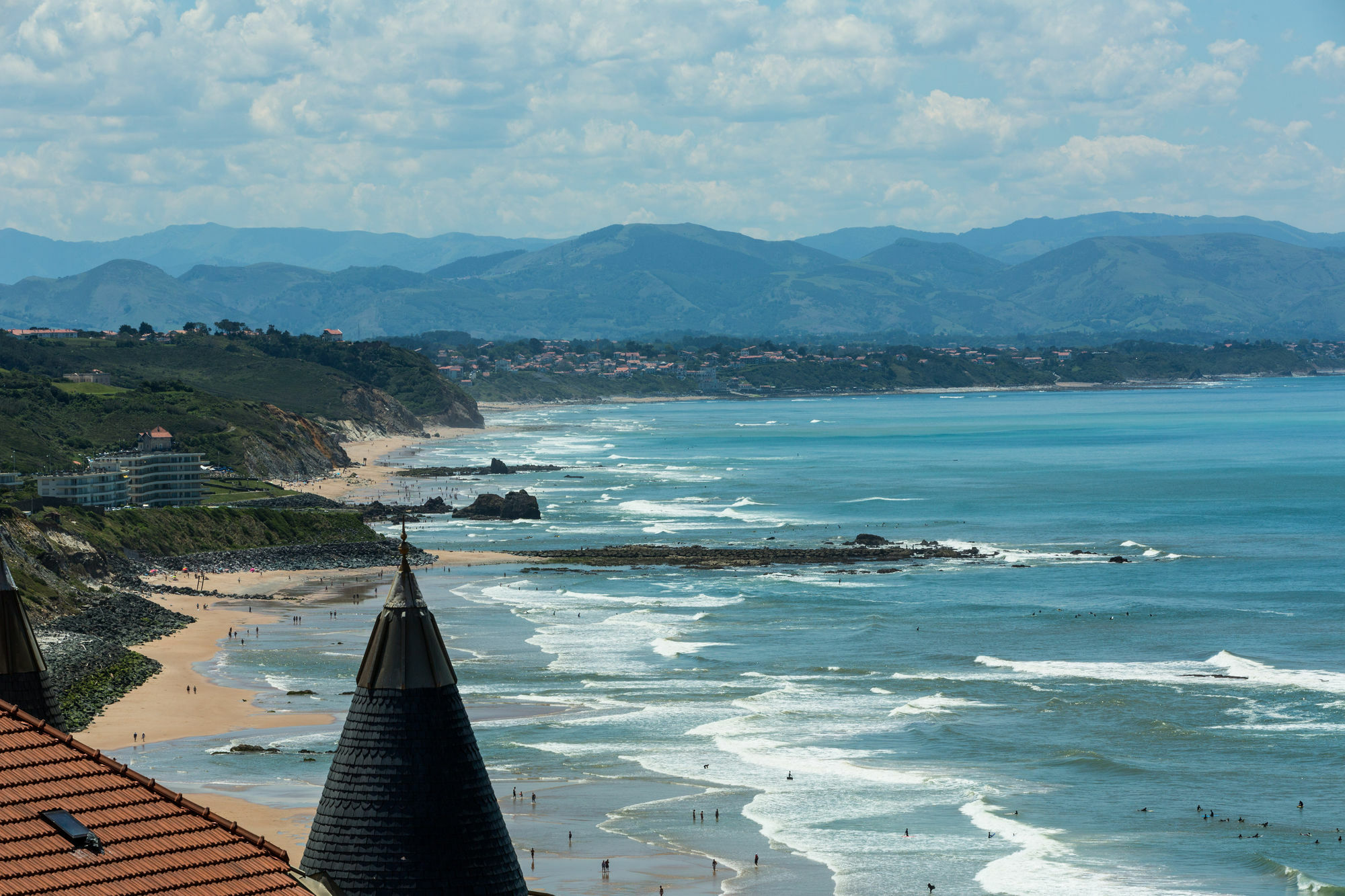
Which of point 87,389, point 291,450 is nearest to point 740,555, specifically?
point 291,450

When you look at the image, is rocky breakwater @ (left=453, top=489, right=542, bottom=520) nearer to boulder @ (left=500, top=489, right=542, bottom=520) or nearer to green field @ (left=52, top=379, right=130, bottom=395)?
boulder @ (left=500, top=489, right=542, bottom=520)

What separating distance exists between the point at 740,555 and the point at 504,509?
29137mm

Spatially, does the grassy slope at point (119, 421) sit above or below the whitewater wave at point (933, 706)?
above

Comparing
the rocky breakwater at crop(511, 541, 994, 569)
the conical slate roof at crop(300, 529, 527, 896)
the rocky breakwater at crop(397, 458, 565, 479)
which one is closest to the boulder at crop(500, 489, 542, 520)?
the rocky breakwater at crop(511, 541, 994, 569)

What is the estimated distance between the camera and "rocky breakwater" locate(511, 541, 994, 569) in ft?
301

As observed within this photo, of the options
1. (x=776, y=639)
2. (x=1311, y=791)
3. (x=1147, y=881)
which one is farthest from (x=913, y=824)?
(x=776, y=639)

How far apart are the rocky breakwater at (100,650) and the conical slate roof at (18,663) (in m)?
32.9

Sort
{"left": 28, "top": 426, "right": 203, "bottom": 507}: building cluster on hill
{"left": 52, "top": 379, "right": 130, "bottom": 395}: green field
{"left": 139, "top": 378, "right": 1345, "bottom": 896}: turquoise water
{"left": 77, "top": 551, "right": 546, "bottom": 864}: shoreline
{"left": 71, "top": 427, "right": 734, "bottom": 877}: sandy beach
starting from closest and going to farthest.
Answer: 1. {"left": 71, "top": 427, "right": 734, "bottom": 877}: sandy beach
2. {"left": 139, "top": 378, "right": 1345, "bottom": 896}: turquoise water
3. {"left": 77, "top": 551, "right": 546, "bottom": 864}: shoreline
4. {"left": 28, "top": 426, "right": 203, "bottom": 507}: building cluster on hill
5. {"left": 52, "top": 379, "right": 130, "bottom": 395}: green field

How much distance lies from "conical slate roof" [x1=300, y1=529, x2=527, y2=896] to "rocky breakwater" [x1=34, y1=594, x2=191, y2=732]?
35.8 meters

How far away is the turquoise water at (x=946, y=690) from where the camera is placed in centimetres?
3931

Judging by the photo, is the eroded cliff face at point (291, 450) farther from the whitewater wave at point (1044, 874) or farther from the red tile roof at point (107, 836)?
the red tile roof at point (107, 836)

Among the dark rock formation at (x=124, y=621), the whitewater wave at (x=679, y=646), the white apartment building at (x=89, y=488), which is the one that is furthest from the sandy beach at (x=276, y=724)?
the white apartment building at (x=89, y=488)

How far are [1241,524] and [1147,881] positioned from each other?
256ft

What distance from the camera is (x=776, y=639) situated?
2640 inches
